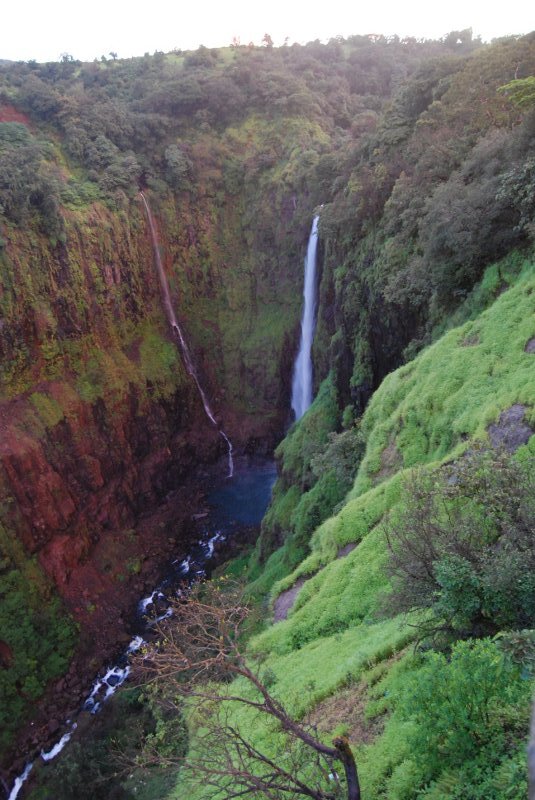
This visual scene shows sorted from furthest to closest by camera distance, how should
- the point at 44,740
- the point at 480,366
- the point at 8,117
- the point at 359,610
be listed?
the point at 8,117, the point at 44,740, the point at 480,366, the point at 359,610

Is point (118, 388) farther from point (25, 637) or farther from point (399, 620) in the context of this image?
point (399, 620)

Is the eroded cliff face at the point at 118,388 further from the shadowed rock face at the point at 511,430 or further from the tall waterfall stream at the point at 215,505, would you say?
the shadowed rock face at the point at 511,430

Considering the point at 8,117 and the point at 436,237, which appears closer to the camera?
the point at 436,237

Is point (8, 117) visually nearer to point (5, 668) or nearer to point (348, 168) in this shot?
point (348, 168)

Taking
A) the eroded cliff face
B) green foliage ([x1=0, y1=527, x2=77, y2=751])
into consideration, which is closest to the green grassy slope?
green foliage ([x1=0, y1=527, x2=77, y2=751])

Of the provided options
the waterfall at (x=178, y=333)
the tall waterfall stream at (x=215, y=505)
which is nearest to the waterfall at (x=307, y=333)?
the tall waterfall stream at (x=215, y=505)

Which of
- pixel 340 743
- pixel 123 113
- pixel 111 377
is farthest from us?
pixel 123 113

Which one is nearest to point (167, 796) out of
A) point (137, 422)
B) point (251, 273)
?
point (137, 422)
